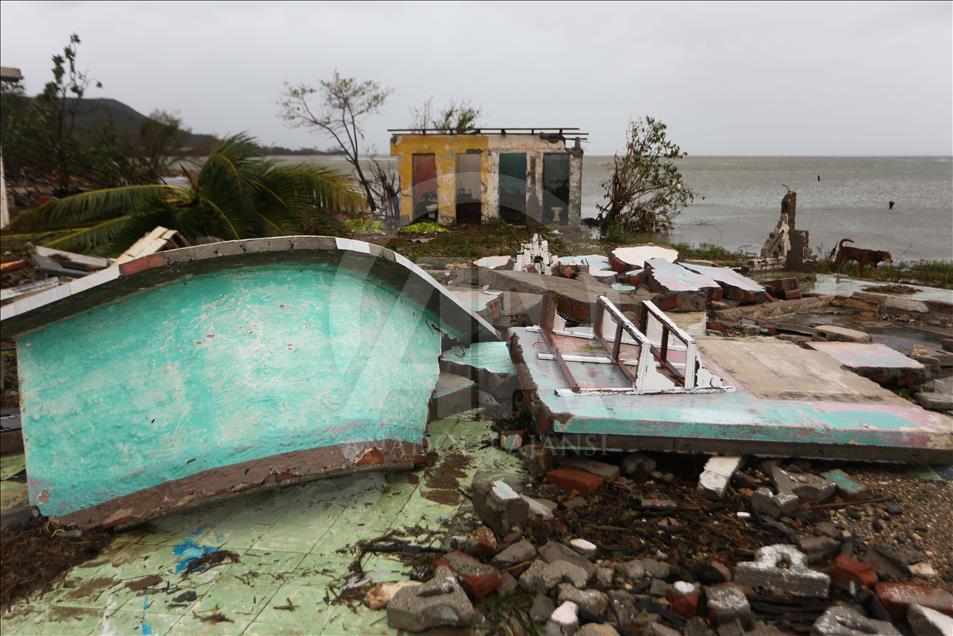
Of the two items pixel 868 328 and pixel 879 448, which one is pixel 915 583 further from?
pixel 868 328

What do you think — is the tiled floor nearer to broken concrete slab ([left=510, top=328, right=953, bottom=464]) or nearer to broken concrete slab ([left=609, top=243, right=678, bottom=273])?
broken concrete slab ([left=510, top=328, right=953, bottom=464])

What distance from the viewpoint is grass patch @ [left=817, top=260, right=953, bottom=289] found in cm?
1220

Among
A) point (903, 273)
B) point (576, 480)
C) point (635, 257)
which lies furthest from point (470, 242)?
point (576, 480)

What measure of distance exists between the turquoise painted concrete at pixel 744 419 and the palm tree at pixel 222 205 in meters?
4.78

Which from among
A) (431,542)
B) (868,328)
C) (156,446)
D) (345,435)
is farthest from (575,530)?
(868,328)

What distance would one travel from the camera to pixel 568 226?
2008 centimetres

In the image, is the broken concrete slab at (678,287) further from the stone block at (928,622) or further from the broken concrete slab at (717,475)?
the stone block at (928,622)

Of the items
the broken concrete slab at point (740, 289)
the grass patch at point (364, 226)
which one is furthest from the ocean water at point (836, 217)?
the broken concrete slab at point (740, 289)

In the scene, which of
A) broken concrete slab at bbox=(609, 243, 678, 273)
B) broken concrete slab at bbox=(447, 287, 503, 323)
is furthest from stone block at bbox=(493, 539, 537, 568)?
broken concrete slab at bbox=(609, 243, 678, 273)

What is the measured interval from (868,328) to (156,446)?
354 inches

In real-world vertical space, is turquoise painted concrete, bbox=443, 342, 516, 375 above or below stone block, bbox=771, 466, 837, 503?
above

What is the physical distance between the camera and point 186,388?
12.1 ft

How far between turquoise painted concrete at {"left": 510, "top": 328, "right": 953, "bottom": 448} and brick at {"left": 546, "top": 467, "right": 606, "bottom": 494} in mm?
287

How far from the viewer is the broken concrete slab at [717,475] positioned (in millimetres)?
3850
